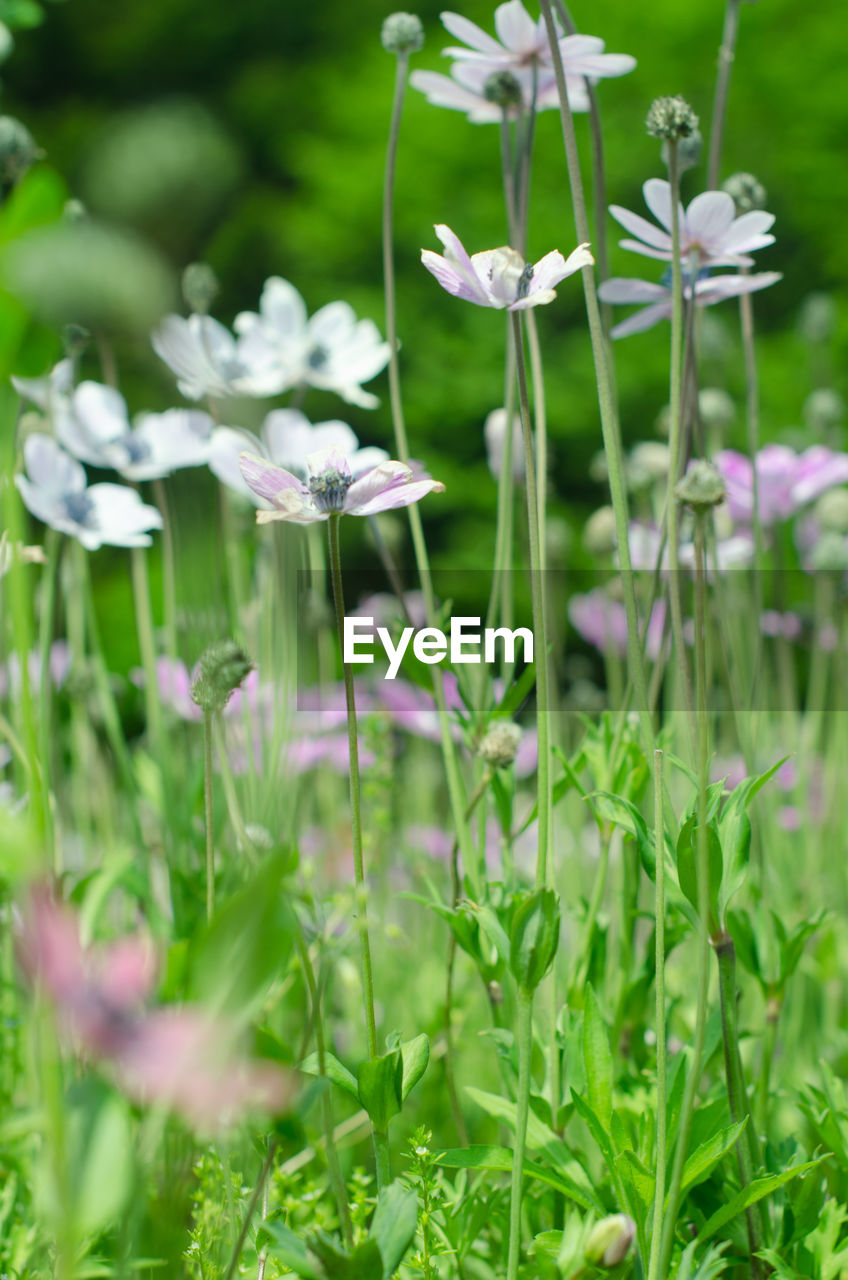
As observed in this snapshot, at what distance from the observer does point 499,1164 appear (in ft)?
1.27

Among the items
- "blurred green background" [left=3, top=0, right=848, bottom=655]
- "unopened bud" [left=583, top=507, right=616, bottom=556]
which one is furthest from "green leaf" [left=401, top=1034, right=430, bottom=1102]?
"blurred green background" [left=3, top=0, right=848, bottom=655]

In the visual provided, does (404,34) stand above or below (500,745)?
above

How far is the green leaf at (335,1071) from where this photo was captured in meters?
0.35

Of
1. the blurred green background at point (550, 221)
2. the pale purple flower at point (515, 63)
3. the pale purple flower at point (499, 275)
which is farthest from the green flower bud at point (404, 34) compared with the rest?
the blurred green background at point (550, 221)

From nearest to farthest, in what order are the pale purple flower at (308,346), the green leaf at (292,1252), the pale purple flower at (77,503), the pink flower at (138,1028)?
1. the pink flower at (138,1028)
2. the green leaf at (292,1252)
3. the pale purple flower at (77,503)
4. the pale purple flower at (308,346)

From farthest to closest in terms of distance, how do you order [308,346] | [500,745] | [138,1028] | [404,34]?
[308,346]
[404,34]
[500,745]
[138,1028]

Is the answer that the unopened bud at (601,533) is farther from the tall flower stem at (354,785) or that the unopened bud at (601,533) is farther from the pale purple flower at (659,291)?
the tall flower stem at (354,785)

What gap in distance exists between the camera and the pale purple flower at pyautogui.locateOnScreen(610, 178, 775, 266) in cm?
44

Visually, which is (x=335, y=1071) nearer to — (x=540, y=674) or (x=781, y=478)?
(x=540, y=674)

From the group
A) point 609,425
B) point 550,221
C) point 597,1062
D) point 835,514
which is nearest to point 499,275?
point 609,425

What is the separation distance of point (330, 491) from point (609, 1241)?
0.24 metres

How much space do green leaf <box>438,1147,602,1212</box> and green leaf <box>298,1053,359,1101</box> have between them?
0.16ft

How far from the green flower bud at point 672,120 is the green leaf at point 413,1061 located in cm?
32

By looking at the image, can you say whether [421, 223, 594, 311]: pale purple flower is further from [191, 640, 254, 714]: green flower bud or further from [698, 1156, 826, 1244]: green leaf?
[698, 1156, 826, 1244]: green leaf
